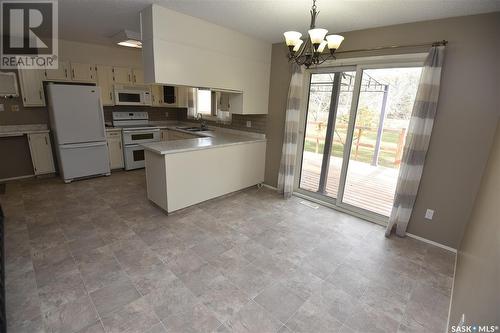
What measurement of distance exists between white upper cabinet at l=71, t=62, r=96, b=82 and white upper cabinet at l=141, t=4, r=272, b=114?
2.51m

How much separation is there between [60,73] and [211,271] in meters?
4.54

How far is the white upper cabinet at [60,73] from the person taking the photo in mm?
4135

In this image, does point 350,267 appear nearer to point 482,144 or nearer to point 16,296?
point 482,144

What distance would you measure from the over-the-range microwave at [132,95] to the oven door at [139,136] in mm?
631

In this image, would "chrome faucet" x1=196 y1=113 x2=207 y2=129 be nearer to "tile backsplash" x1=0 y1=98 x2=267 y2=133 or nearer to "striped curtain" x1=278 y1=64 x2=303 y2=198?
"tile backsplash" x1=0 y1=98 x2=267 y2=133

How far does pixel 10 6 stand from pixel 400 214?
523 cm

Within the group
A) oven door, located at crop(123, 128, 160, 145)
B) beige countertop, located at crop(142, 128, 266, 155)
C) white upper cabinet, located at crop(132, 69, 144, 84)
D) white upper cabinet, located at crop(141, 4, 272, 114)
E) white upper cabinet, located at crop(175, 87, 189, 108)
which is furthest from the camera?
white upper cabinet, located at crop(175, 87, 189, 108)

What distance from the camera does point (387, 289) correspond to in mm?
2064

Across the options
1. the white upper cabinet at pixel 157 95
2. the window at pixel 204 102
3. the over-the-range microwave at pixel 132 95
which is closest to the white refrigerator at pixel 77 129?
the over-the-range microwave at pixel 132 95

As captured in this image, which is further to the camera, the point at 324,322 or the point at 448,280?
the point at 448,280

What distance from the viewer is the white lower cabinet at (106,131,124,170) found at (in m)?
4.69

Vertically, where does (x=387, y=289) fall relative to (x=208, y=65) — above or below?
below

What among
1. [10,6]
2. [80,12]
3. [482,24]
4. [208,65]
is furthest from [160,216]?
[482,24]

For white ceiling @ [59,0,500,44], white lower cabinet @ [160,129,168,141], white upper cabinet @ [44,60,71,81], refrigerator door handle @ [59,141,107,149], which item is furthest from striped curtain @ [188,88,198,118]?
white upper cabinet @ [44,60,71,81]
